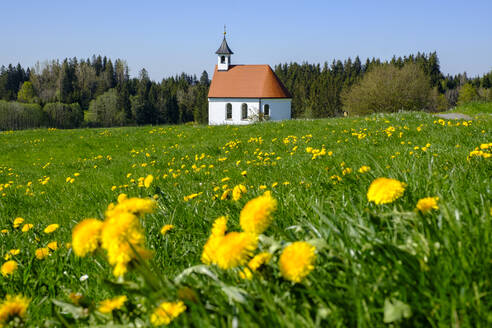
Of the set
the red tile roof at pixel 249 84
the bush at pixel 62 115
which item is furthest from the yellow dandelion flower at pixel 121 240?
the bush at pixel 62 115

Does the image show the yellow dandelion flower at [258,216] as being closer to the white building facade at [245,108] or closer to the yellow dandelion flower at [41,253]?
the yellow dandelion flower at [41,253]

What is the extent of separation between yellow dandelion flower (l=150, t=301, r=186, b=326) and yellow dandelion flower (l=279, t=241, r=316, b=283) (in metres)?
0.29

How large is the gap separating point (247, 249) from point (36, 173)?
36.3 feet

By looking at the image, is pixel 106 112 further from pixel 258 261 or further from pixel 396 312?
pixel 396 312

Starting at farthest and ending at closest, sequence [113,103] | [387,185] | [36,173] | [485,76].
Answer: [485,76] < [113,103] < [36,173] < [387,185]

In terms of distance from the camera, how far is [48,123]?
84.9m

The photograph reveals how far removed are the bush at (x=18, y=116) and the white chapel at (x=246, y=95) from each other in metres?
51.6

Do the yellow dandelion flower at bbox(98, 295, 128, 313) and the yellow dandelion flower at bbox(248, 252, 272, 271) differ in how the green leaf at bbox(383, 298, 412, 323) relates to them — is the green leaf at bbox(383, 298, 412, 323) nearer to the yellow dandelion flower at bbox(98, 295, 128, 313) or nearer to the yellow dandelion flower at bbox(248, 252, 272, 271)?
the yellow dandelion flower at bbox(248, 252, 272, 271)

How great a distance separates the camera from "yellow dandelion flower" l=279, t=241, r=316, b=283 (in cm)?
95

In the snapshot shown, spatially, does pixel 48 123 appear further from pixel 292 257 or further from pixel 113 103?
pixel 292 257

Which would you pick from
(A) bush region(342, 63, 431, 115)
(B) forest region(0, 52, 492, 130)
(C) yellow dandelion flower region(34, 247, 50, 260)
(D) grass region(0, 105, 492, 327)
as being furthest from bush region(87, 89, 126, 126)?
(C) yellow dandelion flower region(34, 247, 50, 260)

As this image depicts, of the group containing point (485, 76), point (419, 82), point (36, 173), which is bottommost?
point (36, 173)

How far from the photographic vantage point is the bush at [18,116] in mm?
75625

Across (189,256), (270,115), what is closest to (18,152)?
(189,256)
